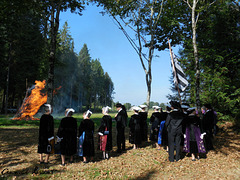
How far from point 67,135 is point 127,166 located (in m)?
2.50

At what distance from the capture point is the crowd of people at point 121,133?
22.1ft

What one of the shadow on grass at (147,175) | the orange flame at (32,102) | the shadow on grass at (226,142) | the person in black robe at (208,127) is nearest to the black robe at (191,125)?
the person in black robe at (208,127)

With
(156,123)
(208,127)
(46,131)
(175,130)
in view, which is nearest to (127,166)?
(175,130)

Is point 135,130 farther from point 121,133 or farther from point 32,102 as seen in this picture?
point 32,102

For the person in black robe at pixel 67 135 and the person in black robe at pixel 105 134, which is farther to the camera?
the person in black robe at pixel 105 134

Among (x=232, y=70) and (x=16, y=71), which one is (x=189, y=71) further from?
(x=16, y=71)

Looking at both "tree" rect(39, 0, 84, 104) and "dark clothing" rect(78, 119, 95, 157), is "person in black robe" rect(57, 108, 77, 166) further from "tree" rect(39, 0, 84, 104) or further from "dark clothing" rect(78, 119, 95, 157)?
"tree" rect(39, 0, 84, 104)

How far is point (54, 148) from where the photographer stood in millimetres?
6895

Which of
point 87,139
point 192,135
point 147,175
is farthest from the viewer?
point 192,135

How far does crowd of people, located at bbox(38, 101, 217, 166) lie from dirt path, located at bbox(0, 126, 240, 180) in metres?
0.41

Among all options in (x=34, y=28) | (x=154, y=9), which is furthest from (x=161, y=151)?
(x=34, y=28)

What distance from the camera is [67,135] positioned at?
6.79 metres

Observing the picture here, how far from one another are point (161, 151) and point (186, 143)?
5.49 ft

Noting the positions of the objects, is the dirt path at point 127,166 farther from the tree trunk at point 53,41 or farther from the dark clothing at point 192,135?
the tree trunk at point 53,41
